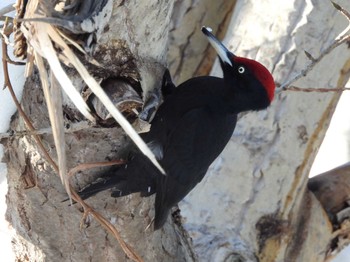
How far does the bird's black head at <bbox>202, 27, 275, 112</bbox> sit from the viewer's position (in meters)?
2.00

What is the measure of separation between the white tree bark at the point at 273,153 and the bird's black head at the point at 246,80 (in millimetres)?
337

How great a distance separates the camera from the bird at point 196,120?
2018 mm

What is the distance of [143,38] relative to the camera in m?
1.62

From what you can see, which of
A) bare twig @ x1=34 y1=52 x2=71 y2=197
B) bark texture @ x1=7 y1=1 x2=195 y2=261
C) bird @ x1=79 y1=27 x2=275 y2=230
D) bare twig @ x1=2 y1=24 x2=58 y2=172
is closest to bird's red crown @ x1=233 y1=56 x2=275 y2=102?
bird @ x1=79 y1=27 x2=275 y2=230

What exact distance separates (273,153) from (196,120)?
1.44 feet

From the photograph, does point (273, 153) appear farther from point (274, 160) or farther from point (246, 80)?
point (246, 80)

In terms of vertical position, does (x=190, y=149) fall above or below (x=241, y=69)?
below

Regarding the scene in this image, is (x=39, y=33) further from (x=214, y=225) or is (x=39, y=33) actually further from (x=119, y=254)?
(x=214, y=225)

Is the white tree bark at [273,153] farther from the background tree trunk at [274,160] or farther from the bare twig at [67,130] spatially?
the bare twig at [67,130]

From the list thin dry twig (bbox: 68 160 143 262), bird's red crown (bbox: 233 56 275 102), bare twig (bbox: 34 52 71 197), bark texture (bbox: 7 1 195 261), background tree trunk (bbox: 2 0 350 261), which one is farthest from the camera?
background tree trunk (bbox: 2 0 350 261)

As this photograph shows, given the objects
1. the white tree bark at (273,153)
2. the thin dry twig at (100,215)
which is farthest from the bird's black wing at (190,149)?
the white tree bark at (273,153)

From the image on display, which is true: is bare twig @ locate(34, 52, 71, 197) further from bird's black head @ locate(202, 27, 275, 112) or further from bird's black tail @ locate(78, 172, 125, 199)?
bird's black head @ locate(202, 27, 275, 112)

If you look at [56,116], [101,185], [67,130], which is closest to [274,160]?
[101,185]

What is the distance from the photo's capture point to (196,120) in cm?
209
